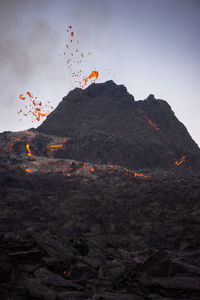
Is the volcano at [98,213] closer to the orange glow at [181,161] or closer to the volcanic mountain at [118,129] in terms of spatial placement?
the volcanic mountain at [118,129]

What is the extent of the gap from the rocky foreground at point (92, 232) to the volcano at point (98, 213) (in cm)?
5

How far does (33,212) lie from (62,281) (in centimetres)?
1238

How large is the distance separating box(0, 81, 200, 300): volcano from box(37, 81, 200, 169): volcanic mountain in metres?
0.27

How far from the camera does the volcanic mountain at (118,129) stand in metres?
39.5

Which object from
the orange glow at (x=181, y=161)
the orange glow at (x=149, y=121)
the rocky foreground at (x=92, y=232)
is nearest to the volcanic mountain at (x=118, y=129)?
the orange glow at (x=149, y=121)

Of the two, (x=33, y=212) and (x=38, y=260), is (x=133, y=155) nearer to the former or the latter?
(x=33, y=212)

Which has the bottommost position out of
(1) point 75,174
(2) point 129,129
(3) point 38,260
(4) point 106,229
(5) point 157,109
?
(4) point 106,229

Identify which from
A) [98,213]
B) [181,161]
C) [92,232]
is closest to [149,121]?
[181,161]

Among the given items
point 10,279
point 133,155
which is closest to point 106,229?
point 10,279

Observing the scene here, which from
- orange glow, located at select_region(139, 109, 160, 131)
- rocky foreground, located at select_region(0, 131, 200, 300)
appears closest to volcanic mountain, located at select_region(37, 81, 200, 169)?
orange glow, located at select_region(139, 109, 160, 131)

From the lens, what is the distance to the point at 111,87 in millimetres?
59375

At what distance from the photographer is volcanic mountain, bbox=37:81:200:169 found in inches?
1554

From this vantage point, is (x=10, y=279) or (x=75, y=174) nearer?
(x=10, y=279)

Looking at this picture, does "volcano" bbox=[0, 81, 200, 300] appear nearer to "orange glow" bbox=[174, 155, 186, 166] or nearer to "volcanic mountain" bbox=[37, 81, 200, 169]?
"volcanic mountain" bbox=[37, 81, 200, 169]
